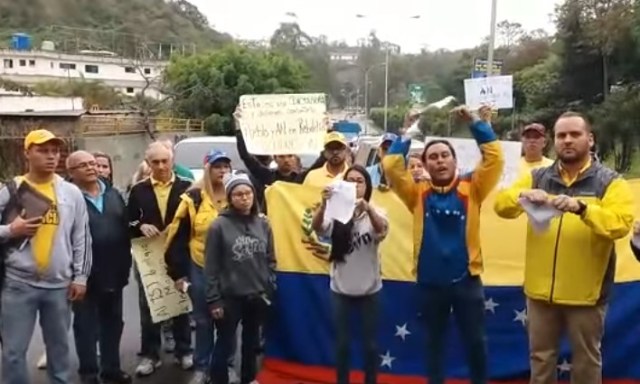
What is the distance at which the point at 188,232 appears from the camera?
6535mm

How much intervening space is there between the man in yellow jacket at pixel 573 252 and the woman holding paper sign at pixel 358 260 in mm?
1004

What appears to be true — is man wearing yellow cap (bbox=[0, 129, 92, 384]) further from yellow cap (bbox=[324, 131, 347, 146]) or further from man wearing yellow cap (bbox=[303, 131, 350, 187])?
yellow cap (bbox=[324, 131, 347, 146])

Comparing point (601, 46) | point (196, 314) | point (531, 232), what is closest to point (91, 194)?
point (196, 314)

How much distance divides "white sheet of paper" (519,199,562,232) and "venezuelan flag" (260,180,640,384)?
1.54 meters

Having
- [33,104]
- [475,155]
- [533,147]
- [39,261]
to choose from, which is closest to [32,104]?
[33,104]

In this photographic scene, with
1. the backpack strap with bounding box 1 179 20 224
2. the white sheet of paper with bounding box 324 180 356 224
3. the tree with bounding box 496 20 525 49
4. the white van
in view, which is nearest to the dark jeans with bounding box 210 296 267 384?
the white sheet of paper with bounding box 324 180 356 224

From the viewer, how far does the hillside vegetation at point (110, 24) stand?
104 m

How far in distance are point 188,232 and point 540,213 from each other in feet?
9.32

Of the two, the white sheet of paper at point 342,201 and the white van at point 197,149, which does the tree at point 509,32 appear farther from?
the white sheet of paper at point 342,201

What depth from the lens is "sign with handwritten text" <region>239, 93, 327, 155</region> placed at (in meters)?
7.23

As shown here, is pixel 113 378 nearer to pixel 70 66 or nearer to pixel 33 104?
pixel 33 104

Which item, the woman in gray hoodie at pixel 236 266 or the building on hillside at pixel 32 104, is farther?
the building on hillside at pixel 32 104

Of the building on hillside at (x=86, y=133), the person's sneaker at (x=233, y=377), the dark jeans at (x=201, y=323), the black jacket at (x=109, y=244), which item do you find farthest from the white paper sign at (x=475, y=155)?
the building on hillside at (x=86, y=133)

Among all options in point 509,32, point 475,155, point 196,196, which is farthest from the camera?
point 509,32
